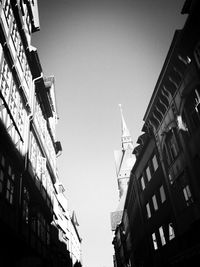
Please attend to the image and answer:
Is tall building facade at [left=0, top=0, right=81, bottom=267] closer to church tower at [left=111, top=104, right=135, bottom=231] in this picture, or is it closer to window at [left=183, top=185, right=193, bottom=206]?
window at [left=183, top=185, right=193, bottom=206]

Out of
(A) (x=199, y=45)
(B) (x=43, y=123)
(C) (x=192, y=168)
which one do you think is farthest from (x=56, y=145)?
(A) (x=199, y=45)

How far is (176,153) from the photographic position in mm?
18531

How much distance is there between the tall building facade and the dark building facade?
29.2 feet

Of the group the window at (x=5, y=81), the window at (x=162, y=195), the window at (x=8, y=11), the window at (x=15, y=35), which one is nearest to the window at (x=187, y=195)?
the window at (x=162, y=195)

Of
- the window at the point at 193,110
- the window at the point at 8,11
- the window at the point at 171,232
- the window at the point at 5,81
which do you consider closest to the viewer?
the window at the point at 5,81

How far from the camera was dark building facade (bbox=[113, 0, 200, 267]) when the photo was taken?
Answer: 50.3 feet

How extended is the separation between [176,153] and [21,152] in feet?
33.5

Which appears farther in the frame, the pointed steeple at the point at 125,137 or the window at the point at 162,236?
the pointed steeple at the point at 125,137

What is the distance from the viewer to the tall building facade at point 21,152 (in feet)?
40.6

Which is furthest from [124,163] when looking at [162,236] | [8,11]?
[8,11]

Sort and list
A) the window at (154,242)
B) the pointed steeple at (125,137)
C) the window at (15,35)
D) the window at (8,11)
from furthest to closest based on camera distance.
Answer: the pointed steeple at (125,137), the window at (154,242), the window at (15,35), the window at (8,11)

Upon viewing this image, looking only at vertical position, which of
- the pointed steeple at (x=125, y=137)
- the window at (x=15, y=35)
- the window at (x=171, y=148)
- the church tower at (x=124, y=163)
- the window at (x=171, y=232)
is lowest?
the window at (x=171, y=232)

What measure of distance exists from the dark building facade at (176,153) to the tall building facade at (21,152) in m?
8.91

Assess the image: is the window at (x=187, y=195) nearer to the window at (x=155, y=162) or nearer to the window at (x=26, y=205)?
the window at (x=155, y=162)
